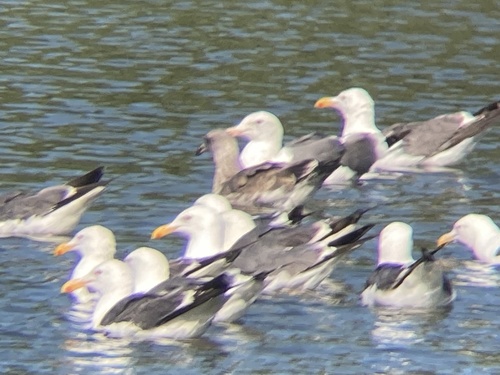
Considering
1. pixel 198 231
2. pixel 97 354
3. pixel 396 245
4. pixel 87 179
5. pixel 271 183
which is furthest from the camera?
pixel 271 183

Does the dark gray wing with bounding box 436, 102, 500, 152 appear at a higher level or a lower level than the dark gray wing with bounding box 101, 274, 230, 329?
lower

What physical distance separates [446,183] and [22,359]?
7.56 m

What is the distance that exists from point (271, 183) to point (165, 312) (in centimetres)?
510

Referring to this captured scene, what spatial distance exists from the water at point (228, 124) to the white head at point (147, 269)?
58 cm

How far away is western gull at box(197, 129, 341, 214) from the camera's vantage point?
1700 cm

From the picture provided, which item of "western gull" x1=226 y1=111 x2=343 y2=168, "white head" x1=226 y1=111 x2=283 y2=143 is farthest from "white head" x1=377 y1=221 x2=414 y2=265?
"white head" x1=226 y1=111 x2=283 y2=143

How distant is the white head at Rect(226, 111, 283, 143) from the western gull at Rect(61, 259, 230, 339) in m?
5.78

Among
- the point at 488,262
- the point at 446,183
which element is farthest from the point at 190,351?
the point at 446,183

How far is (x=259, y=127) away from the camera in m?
18.3

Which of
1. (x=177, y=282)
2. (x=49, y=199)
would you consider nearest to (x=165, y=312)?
(x=177, y=282)

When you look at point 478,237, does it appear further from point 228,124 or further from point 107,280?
point 228,124

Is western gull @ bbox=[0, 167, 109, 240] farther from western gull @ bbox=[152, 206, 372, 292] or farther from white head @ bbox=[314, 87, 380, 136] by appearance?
white head @ bbox=[314, 87, 380, 136]

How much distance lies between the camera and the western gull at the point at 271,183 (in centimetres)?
1700

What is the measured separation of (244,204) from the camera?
17328 mm
